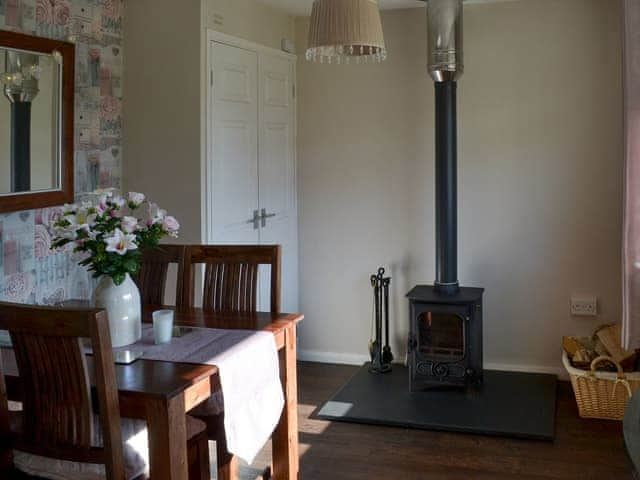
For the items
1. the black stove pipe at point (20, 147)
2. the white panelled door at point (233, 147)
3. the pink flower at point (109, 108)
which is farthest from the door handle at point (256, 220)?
the black stove pipe at point (20, 147)

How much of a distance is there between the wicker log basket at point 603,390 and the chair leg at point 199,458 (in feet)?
6.87

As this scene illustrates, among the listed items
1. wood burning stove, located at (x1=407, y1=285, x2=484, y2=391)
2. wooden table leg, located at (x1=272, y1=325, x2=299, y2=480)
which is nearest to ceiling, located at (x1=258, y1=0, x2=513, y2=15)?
wood burning stove, located at (x1=407, y1=285, x2=484, y2=391)

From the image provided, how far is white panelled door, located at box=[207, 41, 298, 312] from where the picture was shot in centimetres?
395

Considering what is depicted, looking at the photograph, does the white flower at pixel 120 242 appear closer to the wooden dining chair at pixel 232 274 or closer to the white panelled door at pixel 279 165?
the wooden dining chair at pixel 232 274

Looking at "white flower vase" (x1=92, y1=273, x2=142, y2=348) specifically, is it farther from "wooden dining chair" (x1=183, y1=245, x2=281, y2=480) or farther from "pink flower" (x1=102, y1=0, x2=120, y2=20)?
"pink flower" (x1=102, y1=0, x2=120, y2=20)

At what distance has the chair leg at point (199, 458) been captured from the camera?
257cm

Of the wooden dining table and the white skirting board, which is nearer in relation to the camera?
the wooden dining table

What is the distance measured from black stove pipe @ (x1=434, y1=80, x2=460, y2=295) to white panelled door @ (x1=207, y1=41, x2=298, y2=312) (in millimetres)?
1035

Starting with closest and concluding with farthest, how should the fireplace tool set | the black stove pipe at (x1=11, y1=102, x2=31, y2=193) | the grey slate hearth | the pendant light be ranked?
the pendant light, the black stove pipe at (x1=11, y1=102, x2=31, y2=193), the grey slate hearth, the fireplace tool set

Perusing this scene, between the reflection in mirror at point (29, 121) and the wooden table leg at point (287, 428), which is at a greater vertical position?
the reflection in mirror at point (29, 121)

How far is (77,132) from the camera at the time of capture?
11.7 feet

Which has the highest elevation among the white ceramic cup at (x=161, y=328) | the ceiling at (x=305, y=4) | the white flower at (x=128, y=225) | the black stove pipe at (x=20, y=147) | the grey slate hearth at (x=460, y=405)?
the ceiling at (x=305, y=4)

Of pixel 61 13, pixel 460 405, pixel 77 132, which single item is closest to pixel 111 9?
pixel 61 13

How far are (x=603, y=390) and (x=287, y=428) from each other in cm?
184
